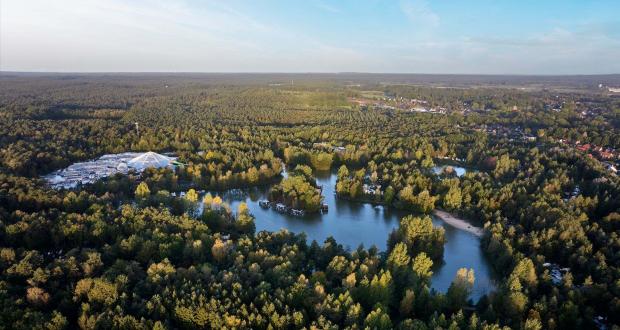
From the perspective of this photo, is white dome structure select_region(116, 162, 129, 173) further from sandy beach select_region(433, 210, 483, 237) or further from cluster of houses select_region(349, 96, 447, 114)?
cluster of houses select_region(349, 96, 447, 114)

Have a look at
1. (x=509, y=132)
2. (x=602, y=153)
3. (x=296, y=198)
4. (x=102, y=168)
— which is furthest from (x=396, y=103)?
(x=296, y=198)

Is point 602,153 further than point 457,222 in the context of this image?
Yes

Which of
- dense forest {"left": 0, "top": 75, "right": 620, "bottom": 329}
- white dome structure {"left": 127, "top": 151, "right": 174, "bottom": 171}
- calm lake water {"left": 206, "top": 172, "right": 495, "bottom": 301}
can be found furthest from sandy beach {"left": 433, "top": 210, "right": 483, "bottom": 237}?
white dome structure {"left": 127, "top": 151, "right": 174, "bottom": 171}

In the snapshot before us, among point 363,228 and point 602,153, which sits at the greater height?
point 602,153

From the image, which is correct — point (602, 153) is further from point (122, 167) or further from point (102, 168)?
point (102, 168)

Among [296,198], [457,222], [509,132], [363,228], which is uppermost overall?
[509,132]

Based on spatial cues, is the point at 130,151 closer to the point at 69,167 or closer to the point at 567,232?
the point at 69,167

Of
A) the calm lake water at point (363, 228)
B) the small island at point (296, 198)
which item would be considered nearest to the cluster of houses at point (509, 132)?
the calm lake water at point (363, 228)
